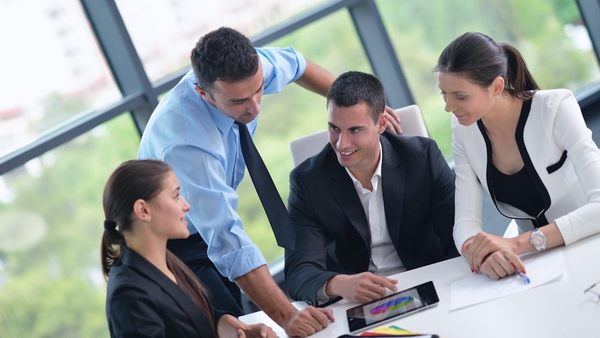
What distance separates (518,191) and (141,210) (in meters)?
1.17

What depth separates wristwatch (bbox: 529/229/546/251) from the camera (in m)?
2.46

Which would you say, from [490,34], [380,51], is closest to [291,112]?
[380,51]

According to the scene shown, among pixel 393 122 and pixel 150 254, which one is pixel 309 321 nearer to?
pixel 150 254

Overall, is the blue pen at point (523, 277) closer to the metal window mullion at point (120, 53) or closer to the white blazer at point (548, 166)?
the white blazer at point (548, 166)

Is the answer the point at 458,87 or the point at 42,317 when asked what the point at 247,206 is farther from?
the point at 458,87

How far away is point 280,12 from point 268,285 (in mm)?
2529

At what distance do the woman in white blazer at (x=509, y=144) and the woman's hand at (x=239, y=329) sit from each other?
60cm

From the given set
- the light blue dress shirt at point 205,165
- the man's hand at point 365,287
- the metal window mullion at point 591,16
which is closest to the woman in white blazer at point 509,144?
the man's hand at point 365,287

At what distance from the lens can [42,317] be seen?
4082 millimetres

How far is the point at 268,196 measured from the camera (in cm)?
303

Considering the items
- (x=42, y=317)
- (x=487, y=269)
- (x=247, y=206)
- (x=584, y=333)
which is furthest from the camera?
(x=247, y=206)

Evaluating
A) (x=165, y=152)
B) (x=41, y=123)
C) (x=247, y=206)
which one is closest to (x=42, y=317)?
(x=41, y=123)

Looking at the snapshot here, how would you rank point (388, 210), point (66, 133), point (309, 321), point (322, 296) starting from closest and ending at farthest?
point (309, 321)
point (322, 296)
point (388, 210)
point (66, 133)

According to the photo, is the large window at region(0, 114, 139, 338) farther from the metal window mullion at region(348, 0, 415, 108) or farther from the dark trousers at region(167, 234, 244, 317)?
the metal window mullion at region(348, 0, 415, 108)
